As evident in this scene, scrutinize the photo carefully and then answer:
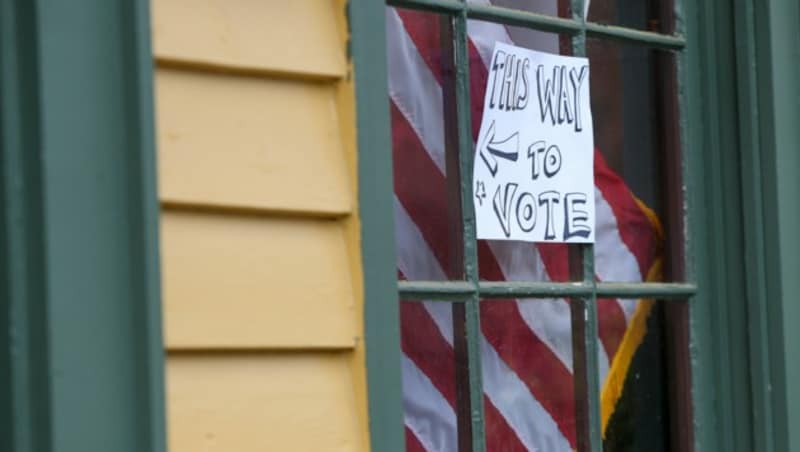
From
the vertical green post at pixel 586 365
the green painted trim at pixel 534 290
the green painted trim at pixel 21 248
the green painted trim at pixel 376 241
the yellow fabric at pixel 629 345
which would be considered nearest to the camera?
the green painted trim at pixel 21 248

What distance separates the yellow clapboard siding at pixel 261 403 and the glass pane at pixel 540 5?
0.85m

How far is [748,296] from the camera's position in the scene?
10.1 feet

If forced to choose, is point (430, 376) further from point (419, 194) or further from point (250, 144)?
point (250, 144)

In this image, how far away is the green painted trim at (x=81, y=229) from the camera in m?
Result: 1.95

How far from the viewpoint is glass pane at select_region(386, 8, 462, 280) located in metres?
2.67

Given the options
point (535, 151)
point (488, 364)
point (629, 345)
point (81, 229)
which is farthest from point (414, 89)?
point (81, 229)

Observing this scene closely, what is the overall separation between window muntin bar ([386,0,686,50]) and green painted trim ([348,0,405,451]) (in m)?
0.31

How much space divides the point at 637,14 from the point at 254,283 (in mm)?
1271

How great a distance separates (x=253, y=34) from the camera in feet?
7.38

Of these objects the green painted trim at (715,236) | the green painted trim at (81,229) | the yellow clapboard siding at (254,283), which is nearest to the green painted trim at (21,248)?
the green painted trim at (81,229)

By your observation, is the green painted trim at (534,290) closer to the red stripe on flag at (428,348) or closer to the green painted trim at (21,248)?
the red stripe on flag at (428,348)

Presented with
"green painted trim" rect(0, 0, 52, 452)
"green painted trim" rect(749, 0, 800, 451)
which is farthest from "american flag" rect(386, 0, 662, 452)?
"green painted trim" rect(0, 0, 52, 452)

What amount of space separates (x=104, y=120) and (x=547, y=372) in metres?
1.16

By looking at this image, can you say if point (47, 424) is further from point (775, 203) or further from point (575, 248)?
point (775, 203)
